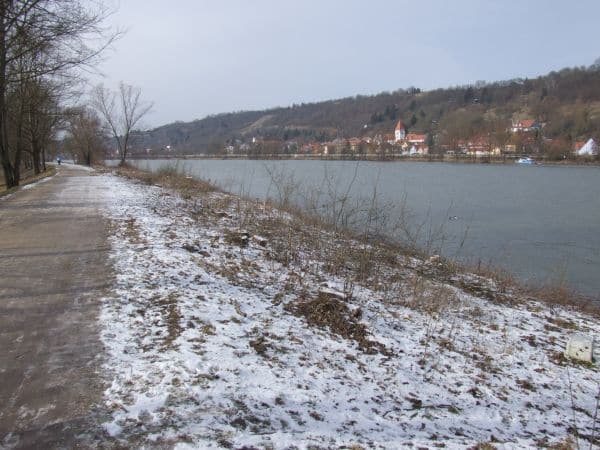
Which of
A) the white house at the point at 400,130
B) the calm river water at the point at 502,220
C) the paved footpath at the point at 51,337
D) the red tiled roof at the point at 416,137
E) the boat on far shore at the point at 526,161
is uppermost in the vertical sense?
the white house at the point at 400,130

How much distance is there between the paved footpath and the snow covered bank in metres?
0.18

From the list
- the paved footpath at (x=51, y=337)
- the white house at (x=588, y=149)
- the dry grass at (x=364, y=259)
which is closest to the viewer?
the paved footpath at (x=51, y=337)

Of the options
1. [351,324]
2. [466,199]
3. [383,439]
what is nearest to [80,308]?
[351,324]

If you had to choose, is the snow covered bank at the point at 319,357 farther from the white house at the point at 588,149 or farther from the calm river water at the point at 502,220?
the white house at the point at 588,149

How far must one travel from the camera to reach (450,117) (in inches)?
5664

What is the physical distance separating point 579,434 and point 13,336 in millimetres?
5357

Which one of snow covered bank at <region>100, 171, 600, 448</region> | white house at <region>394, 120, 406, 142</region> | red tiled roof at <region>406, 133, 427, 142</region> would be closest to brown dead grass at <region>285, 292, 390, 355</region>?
snow covered bank at <region>100, 171, 600, 448</region>

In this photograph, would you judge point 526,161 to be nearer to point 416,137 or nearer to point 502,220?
point 502,220

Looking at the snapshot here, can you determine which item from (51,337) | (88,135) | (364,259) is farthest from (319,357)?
(88,135)

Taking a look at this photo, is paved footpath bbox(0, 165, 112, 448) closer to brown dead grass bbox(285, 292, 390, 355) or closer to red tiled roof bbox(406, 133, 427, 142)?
brown dead grass bbox(285, 292, 390, 355)

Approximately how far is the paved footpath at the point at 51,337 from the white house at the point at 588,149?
83.8 meters

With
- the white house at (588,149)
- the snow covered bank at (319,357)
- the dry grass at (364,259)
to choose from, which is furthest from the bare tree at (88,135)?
the white house at (588,149)

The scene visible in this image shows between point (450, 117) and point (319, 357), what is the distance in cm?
15308

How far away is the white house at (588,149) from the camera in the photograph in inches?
2857
